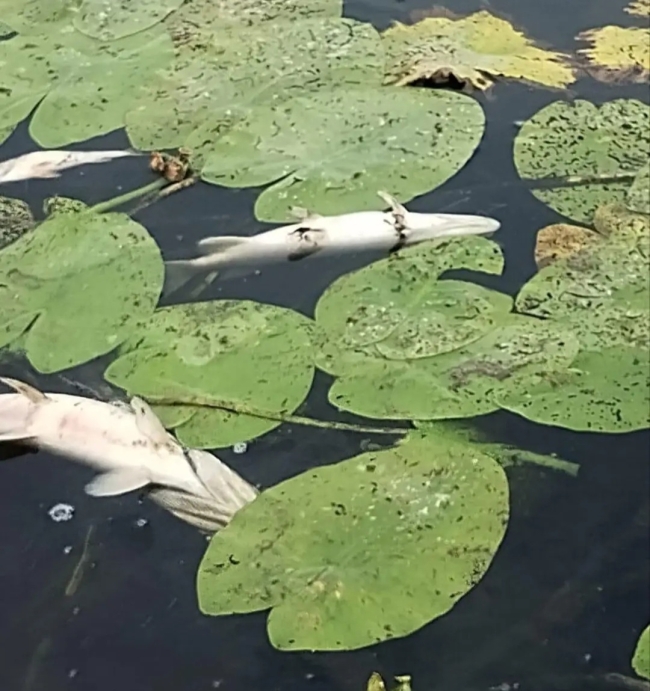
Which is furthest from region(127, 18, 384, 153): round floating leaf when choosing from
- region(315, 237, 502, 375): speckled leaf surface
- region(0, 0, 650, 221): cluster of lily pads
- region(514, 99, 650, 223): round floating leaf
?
region(315, 237, 502, 375): speckled leaf surface

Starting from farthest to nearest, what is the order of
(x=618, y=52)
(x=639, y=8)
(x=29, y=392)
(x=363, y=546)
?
1. (x=639, y=8)
2. (x=618, y=52)
3. (x=29, y=392)
4. (x=363, y=546)

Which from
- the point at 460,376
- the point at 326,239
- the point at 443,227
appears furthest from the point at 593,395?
the point at 326,239

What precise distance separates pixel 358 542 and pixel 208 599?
0.23m

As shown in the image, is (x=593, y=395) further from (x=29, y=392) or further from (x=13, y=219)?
(x=13, y=219)

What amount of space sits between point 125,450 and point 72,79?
1183 mm

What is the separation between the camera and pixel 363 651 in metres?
1.28

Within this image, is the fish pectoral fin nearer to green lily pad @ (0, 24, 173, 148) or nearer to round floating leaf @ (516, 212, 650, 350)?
round floating leaf @ (516, 212, 650, 350)

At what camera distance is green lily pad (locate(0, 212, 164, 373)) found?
1726 millimetres

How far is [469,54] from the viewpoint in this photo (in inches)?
90.1

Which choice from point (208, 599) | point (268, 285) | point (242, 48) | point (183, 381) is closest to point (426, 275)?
point (268, 285)

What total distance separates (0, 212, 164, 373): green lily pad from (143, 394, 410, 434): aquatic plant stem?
0.58 feet

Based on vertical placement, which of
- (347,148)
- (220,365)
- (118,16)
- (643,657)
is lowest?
(643,657)

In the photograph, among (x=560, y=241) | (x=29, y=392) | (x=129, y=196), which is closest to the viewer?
(x=29, y=392)

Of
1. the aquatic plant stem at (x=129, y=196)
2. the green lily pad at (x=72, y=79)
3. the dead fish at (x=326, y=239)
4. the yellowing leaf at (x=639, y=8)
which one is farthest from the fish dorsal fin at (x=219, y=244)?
the yellowing leaf at (x=639, y=8)
